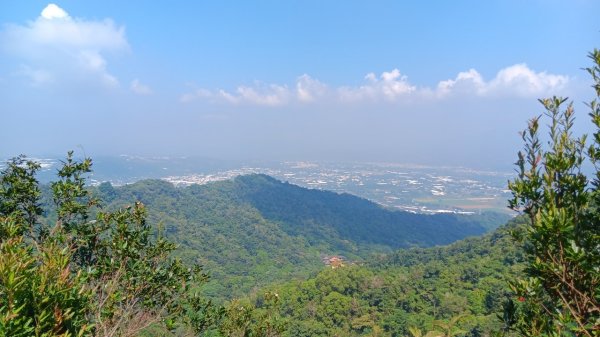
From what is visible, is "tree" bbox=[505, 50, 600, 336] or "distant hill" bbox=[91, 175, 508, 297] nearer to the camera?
"tree" bbox=[505, 50, 600, 336]

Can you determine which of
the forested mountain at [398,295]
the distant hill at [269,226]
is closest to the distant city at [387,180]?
the distant hill at [269,226]

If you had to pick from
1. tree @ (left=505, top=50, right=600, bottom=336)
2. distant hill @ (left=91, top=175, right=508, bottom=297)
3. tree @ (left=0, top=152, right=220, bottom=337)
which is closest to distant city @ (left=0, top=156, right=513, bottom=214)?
distant hill @ (left=91, top=175, right=508, bottom=297)

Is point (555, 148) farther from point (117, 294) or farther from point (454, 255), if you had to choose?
point (454, 255)

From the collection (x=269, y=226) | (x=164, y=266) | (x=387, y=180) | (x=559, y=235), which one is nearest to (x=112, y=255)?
(x=164, y=266)

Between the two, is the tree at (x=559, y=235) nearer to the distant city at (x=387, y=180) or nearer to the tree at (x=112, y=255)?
the tree at (x=112, y=255)

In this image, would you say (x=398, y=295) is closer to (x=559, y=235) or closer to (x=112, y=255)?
(x=112, y=255)

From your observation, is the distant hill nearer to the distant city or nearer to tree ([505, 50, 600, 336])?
the distant city
